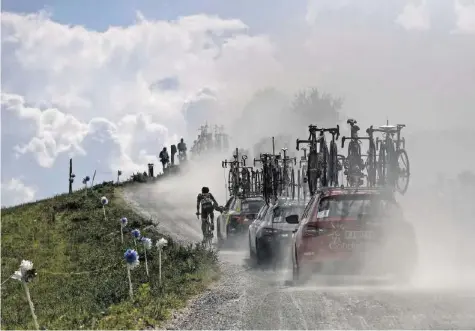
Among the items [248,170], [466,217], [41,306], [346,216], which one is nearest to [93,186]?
[248,170]

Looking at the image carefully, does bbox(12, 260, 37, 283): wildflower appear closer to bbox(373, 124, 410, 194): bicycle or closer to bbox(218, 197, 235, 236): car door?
bbox(373, 124, 410, 194): bicycle

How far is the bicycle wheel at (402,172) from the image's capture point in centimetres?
2023

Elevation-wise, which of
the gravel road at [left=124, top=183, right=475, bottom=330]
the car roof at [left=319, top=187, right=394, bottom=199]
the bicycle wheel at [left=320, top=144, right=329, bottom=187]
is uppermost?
the bicycle wheel at [left=320, top=144, right=329, bottom=187]

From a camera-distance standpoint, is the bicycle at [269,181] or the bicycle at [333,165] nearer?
the bicycle at [333,165]

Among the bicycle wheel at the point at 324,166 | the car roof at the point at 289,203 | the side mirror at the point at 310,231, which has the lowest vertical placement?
the side mirror at the point at 310,231

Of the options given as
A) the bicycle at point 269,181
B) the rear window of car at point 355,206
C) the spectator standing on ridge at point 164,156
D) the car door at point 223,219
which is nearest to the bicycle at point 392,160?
the car door at point 223,219

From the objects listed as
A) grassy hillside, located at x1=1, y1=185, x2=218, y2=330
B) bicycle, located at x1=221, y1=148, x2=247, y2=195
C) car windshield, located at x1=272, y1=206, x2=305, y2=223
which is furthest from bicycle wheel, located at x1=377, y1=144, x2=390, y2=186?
bicycle, located at x1=221, y1=148, x2=247, y2=195

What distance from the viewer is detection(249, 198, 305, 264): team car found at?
54.6ft

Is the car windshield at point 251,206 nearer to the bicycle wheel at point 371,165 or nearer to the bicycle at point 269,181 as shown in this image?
the bicycle wheel at point 371,165

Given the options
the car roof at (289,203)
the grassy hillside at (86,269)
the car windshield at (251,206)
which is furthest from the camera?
the car windshield at (251,206)

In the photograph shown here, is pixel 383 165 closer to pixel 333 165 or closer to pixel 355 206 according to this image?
pixel 333 165

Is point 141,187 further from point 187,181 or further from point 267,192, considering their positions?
point 267,192

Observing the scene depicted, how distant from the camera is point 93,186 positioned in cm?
4822

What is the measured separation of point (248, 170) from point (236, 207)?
16.6m
